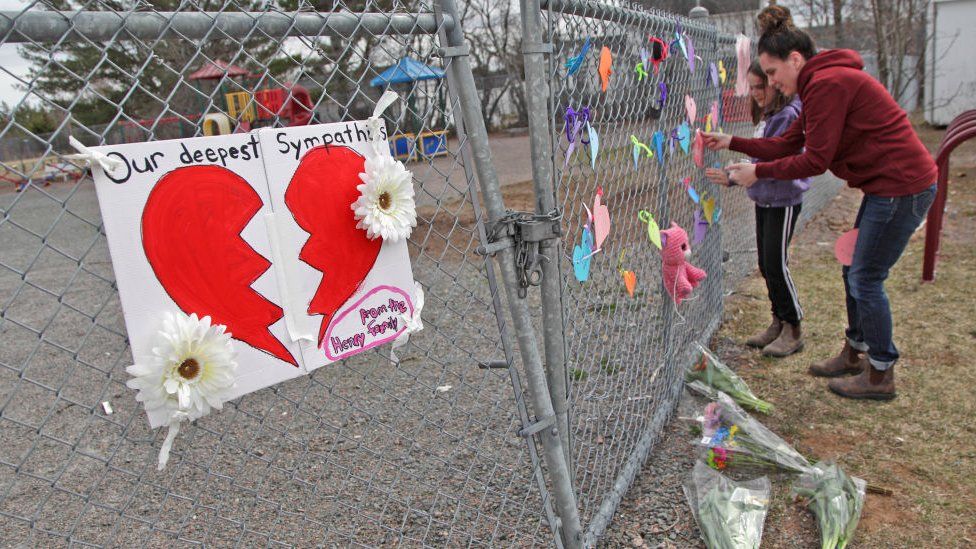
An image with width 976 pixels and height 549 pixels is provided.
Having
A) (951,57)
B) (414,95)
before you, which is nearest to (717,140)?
(414,95)

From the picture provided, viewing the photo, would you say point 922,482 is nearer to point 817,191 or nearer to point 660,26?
point 660,26

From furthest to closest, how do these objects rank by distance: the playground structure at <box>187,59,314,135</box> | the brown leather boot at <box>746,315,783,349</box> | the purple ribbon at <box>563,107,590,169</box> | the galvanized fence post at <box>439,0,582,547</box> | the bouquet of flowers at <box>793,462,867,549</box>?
the brown leather boot at <box>746,315,783,349</box>, the bouquet of flowers at <box>793,462,867,549</box>, the purple ribbon at <box>563,107,590,169</box>, the galvanized fence post at <box>439,0,582,547</box>, the playground structure at <box>187,59,314,135</box>

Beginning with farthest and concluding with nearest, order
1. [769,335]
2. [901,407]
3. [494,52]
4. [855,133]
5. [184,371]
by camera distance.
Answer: [494,52] → [769,335] → [901,407] → [855,133] → [184,371]

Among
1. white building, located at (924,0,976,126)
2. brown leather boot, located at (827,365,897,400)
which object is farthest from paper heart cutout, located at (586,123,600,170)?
white building, located at (924,0,976,126)

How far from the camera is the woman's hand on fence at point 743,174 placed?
135 inches

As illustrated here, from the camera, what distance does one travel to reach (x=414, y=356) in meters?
4.58

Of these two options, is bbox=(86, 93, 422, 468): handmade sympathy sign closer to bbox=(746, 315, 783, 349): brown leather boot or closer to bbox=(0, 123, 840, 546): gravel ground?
bbox=(0, 123, 840, 546): gravel ground

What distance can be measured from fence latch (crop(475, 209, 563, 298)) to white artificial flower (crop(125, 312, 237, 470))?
71 centimetres

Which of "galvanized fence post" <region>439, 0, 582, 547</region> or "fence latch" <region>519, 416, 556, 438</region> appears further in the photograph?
"fence latch" <region>519, 416, 556, 438</region>

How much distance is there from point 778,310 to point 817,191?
495cm

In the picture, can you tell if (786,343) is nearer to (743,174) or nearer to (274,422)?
(743,174)

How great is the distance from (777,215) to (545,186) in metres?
2.48

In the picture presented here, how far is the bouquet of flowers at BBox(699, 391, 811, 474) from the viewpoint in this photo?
2895 mm

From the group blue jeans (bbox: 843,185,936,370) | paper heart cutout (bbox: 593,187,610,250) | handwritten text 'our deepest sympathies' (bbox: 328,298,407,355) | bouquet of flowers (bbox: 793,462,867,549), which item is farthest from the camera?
blue jeans (bbox: 843,185,936,370)
